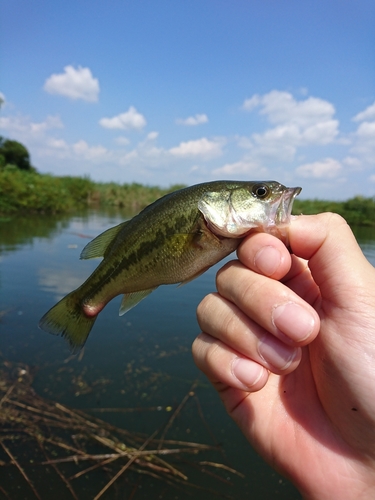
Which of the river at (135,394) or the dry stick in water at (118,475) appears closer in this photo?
the dry stick in water at (118,475)

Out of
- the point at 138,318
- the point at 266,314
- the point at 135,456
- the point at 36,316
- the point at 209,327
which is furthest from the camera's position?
the point at 138,318

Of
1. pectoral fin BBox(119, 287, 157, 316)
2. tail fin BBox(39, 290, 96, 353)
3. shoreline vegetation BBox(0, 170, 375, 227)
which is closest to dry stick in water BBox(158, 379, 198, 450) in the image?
tail fin BBox(39, 290, 96, 353)

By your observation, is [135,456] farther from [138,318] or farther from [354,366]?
[138,318]

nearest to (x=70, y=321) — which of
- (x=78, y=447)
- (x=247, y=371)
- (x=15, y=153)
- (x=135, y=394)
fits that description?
(x=247, y=371)

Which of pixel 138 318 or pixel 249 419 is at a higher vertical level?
pixel 249 419

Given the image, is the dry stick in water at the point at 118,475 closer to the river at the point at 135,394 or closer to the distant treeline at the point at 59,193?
the river at the point at 135,394

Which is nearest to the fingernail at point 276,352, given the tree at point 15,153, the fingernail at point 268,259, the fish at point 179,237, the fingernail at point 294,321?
the fingernail at point 294,321

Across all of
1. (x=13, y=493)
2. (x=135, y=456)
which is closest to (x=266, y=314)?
(x=135, y=456)
